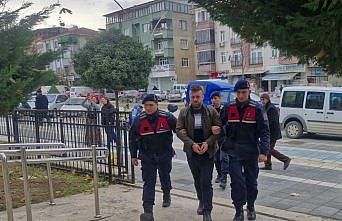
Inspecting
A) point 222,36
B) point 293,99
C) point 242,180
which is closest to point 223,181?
point 242,180

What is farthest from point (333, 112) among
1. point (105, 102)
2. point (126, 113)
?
point (126, 113)

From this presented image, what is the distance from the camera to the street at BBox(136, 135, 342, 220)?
18.5 feet

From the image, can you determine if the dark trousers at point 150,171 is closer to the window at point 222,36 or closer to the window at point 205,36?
the window at point 222,36

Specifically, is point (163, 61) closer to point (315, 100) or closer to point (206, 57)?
point (206, 57)

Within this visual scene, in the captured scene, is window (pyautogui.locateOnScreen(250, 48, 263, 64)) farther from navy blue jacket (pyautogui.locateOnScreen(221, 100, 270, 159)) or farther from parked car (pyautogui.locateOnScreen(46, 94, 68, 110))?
navy blue jacket (pyautogui.locateOnScreen(221, 100, 270, 159))

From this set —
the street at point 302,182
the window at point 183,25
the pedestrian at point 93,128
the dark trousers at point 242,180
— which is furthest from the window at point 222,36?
the dark trousers at point 242,180

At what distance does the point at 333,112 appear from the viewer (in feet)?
41.3

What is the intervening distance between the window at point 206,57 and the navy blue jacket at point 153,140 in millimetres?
50393

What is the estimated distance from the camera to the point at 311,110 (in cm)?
1301

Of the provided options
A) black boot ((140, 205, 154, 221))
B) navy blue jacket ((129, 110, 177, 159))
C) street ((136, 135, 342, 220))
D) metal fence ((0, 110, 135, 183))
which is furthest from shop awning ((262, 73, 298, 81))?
black boot ((140, 205, 154, 221))

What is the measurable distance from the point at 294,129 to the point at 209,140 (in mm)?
9212

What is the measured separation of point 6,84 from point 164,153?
2.12m

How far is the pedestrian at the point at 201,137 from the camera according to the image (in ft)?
16.1

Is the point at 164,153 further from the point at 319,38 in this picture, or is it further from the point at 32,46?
the point at 319,38
